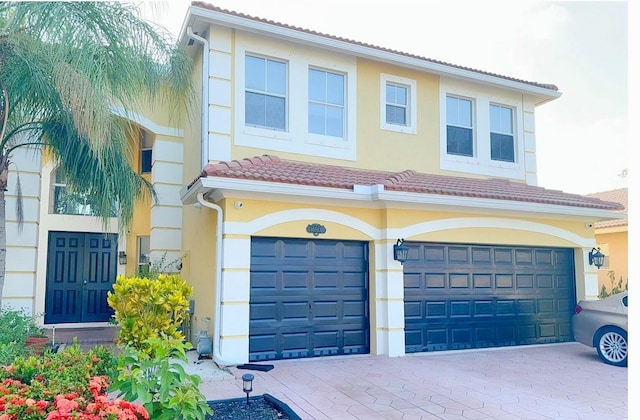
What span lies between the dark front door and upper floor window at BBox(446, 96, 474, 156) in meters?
10.2

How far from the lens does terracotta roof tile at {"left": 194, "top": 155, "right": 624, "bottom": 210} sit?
920cm

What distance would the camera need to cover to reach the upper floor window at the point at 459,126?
13320 millimetres

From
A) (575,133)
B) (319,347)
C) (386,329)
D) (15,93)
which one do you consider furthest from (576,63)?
(15,93)

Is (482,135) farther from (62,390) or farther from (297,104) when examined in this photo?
(62,390)

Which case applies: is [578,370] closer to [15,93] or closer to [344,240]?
[344,240]

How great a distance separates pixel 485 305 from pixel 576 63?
5.75 metres

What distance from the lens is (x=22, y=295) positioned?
35.6 ft

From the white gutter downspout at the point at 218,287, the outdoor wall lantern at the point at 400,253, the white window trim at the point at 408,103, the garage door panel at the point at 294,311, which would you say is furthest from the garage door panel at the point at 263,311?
the white window trim at the point at 408,103

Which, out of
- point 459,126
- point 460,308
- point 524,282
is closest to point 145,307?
point 460,308

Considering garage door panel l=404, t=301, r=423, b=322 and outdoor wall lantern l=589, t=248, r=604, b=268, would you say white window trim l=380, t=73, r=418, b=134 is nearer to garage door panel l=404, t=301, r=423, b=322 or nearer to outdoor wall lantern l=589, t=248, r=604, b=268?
garage door panel l=404, t=301, r=423, b=322

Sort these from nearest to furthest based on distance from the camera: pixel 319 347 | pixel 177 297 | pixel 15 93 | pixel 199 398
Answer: pixel 199 398 < pixel 15 93 < pixel 177 297 < pixel 319 347

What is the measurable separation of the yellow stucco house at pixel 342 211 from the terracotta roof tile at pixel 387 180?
64 mm

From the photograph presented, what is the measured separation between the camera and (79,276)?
14.4m

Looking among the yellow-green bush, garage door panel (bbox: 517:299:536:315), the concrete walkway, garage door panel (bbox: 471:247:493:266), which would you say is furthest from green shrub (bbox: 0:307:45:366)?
garage door panel (bbox: 517:299:536:315)
